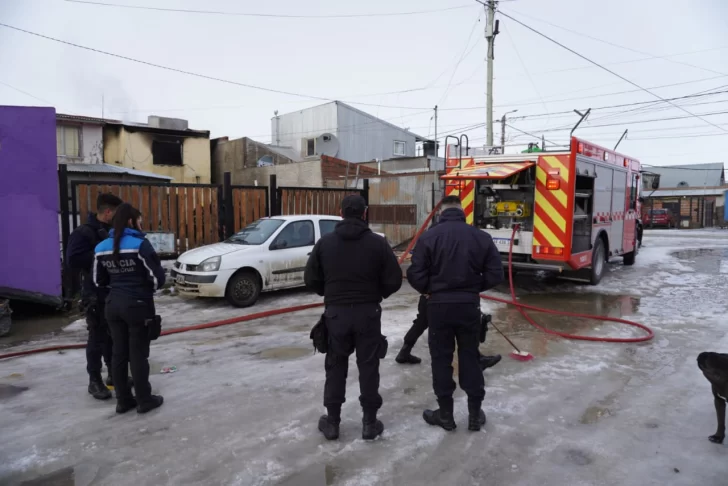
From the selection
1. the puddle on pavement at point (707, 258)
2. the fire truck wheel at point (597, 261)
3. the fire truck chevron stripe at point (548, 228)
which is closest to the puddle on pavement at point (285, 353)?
the fire truck chevron stripe at point (548, 228)

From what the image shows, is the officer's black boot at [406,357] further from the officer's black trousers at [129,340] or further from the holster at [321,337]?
the officer's black trousers at [129,340]

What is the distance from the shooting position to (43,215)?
7.87m

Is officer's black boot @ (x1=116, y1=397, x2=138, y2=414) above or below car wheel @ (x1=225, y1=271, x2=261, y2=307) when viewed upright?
below

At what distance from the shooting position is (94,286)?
440 centimetres

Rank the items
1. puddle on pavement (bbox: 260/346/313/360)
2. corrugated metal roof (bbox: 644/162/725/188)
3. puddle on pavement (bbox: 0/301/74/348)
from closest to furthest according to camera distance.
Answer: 1. puddle on pavement (bbox: 260/346/313/360)
2. puddle on pavement (bbox: 0/301/74/348)
3. corrugated metal roof (bbox: 644/162/725/188)

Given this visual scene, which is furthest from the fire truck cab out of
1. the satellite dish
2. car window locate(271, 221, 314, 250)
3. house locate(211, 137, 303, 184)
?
the satellite dish

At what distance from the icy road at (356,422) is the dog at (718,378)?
0.12 meters

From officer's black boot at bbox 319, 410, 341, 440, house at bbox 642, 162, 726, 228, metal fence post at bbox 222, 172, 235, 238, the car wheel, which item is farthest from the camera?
house at bbox 642, 162, 726, 228

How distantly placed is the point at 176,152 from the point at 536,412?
23069mm

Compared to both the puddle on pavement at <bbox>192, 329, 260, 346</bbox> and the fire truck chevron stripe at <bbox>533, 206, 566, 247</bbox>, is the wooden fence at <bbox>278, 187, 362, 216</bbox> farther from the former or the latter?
the puddle on pavement at <bbox>192, 329, 260, 346</bbox>

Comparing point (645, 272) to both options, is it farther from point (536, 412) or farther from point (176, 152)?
point (176, 152)

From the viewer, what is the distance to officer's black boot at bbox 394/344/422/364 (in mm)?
5406

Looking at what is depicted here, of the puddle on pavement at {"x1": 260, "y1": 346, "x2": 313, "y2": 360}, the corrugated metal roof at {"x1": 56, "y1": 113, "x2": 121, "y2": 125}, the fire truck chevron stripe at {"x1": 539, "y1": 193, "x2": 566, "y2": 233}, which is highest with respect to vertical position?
the corrugated metal roof at {"x1": 56, "y1": 113, "x2": 121, "y2": 125}

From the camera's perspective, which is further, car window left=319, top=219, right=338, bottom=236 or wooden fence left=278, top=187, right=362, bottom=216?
wooden fence left=278, top=187, right=362, bottom=216
